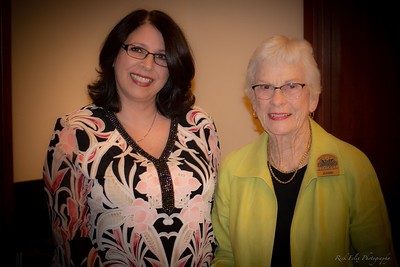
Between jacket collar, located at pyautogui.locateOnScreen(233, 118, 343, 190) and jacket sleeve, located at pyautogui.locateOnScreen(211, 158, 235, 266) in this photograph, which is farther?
jacket sleeve, located at pyautogui.locateOnScreen(211, 158, 235, 266)

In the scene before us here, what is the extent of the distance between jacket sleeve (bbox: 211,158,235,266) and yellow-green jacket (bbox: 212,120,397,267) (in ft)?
0.33

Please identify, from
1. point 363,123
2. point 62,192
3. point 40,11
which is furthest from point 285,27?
point 40,11

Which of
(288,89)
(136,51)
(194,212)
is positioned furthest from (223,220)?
(136,51)

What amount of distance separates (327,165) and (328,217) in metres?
0.23

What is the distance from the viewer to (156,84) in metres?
1.64

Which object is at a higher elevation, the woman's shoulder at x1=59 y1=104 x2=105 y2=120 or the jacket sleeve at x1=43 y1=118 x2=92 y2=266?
the woman's shoulder at x1=59 y1=104 x2=105 y2=120

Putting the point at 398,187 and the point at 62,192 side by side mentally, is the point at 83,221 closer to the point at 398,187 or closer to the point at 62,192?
the point at 62,192

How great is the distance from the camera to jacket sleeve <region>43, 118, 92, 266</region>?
133 centimetres

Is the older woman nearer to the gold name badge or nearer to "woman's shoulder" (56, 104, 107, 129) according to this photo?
the gold name badge

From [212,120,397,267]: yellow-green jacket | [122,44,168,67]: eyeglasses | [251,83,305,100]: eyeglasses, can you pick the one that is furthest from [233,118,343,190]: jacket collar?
[122,44,168,67]: eyeglasses

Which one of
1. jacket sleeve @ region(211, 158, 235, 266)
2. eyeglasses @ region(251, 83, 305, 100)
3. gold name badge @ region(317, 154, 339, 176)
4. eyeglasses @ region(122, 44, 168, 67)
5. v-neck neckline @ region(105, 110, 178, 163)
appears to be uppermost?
eyeglasses @ region(122, 44, 168, 67)

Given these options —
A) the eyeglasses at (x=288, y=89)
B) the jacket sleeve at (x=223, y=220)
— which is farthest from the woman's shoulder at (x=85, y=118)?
the eyeglasses at (x=288, y=89)

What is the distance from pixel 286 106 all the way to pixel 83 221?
3.62 ft

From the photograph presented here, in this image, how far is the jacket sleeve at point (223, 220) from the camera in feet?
5.21
